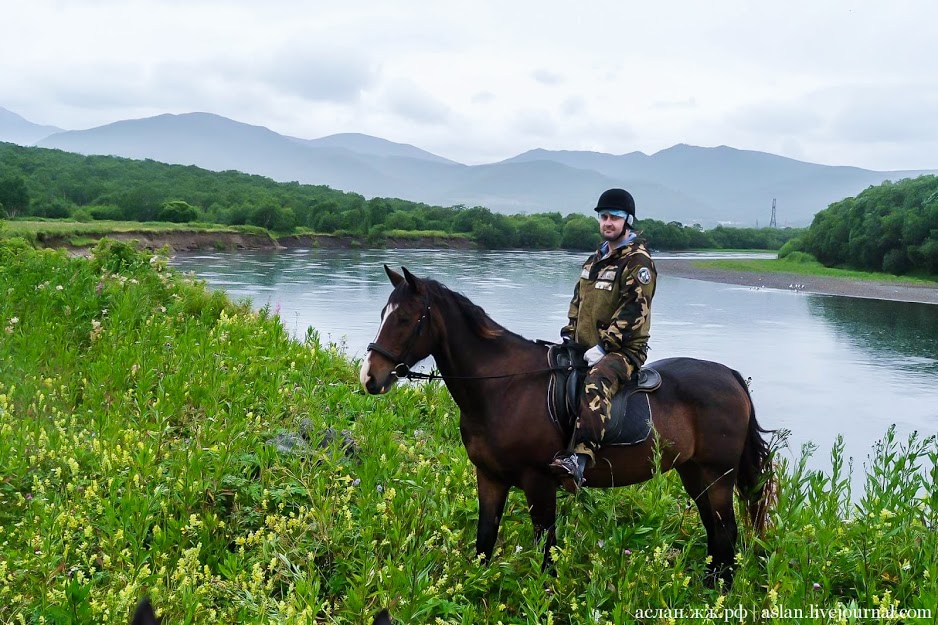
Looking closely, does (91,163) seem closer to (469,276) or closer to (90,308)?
(469,276)

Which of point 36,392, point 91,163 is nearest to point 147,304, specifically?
point 36,392

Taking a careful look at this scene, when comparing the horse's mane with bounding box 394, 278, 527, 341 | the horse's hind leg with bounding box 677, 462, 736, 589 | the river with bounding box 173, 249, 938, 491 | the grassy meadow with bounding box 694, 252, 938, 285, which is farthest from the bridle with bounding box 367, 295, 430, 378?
the grassy meadow with bounding box 694, 252, 938, 285

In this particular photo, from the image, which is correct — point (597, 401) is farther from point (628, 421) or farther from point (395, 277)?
point (395, 277)

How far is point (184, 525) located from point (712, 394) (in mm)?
3793

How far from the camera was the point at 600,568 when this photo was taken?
3918mm

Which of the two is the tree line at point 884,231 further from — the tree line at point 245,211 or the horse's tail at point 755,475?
the horse's tail at point 755,475

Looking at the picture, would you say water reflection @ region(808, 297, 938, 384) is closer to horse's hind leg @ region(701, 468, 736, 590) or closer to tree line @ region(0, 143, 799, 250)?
horse's hind leg @ region(701, 468, 736, 590)

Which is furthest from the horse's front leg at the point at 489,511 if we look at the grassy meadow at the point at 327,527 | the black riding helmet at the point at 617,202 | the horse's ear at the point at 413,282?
the black riding helmet at the point at 617,202

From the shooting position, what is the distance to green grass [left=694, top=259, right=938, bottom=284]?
50656 millimetres

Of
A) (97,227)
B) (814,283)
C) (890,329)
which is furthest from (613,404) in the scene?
(97,227)

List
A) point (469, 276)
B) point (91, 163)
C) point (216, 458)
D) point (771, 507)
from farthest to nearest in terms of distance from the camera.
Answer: point (91, 163) → point (469, 276) → point (216, 458) → point (771, 507)

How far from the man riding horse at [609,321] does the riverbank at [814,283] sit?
4247 cm

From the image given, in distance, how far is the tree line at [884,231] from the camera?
50.9 meters

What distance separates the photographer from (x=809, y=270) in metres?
57.7
